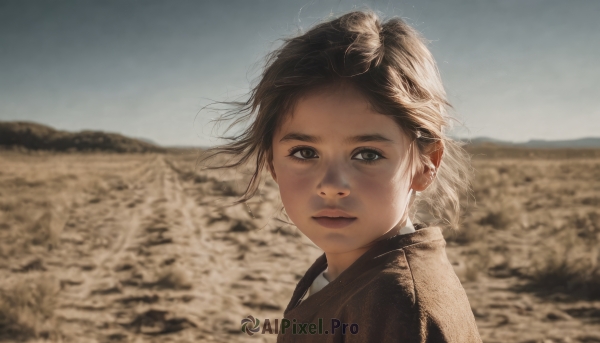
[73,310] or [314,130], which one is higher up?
[314,130]

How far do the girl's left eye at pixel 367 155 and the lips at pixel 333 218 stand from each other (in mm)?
185

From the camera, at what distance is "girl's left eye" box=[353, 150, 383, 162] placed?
1585 mm

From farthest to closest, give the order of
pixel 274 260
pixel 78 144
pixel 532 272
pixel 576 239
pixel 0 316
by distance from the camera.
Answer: pixel 78 144, pixel 576 239, pixel 274 260, pixel 532 272, pixel 0 316

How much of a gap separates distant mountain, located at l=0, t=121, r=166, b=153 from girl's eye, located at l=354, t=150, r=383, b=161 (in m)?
74.7

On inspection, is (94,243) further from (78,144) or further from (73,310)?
(78,144)

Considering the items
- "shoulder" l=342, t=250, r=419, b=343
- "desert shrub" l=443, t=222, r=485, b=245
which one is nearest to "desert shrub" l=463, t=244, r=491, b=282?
"desert shrub" l=443, t=222, r=485, b=245

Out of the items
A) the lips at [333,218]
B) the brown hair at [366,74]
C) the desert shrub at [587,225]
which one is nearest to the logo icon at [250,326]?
the brown hair at [366,74]

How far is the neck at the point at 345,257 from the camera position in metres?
1.75

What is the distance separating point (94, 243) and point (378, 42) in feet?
27.9

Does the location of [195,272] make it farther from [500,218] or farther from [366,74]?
[500,218]

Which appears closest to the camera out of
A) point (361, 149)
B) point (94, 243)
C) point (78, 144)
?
point (361, 149)

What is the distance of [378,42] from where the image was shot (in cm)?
179

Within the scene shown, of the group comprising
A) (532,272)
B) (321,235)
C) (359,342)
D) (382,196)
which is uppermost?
(382,196)

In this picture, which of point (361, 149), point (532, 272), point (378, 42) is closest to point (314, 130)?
point (361, 149)
